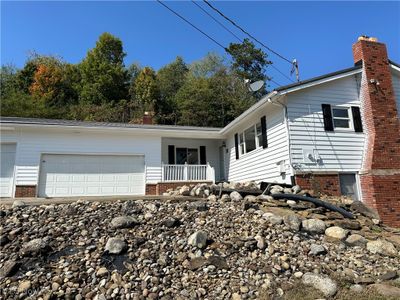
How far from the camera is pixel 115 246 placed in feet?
18.4

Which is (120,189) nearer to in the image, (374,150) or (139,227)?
(139,227)

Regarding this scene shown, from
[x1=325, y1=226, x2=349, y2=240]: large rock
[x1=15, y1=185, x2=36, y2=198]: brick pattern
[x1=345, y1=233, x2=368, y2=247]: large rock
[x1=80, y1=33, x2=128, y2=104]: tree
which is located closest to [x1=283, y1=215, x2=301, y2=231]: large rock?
[x1=325, y1=226, x2=349, y2=240]: large rock

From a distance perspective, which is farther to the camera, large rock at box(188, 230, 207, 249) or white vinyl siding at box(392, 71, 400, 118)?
white vinyl siding at box(392, 71, 400, 118)

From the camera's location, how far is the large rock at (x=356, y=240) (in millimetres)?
6440

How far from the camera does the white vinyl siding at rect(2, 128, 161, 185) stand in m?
12.9

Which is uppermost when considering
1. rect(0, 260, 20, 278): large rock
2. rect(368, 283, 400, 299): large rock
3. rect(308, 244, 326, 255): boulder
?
rect(308, 244, 326, 255): boulder

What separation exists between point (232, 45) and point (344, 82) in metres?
22.8

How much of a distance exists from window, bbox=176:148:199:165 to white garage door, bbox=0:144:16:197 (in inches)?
304

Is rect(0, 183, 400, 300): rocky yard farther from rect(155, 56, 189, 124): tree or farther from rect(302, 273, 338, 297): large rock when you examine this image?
rect(155, 56, 189, 124): tree

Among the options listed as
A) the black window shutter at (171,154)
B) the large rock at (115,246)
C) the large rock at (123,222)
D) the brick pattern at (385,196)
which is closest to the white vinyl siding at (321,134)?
the brick pattern at (385,196)

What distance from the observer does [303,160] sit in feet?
34.3

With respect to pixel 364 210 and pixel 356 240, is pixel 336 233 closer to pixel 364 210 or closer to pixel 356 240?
pixel 356 240

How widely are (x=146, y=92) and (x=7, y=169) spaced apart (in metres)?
19.5

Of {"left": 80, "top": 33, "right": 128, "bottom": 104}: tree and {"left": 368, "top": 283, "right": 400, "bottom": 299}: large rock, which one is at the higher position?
{"left": 80, "top": 33, "right": 128, "bottom": 104}: tree
